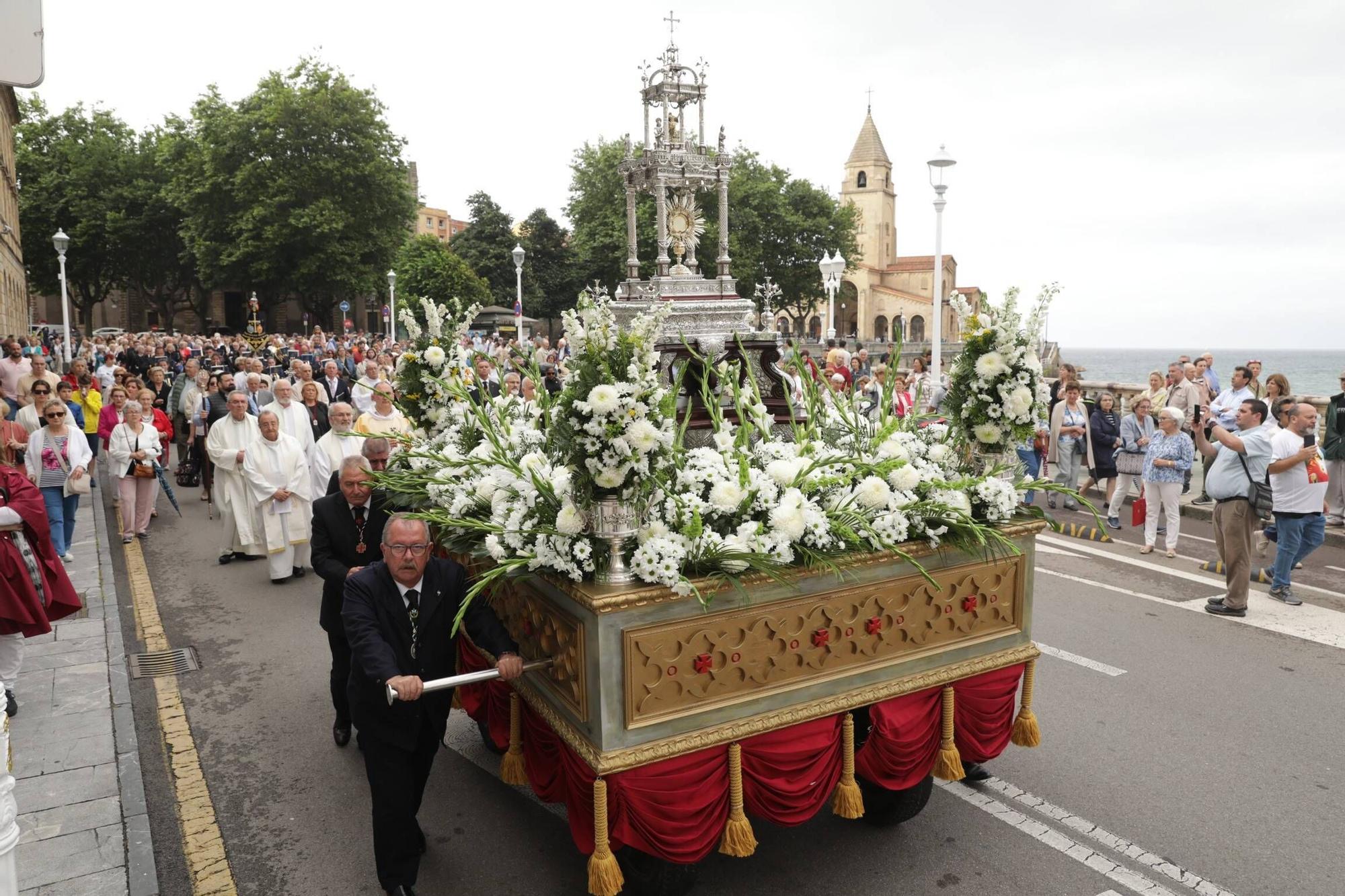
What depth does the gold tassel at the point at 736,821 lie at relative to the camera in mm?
3965

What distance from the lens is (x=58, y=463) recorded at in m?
8.95

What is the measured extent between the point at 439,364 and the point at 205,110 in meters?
49.8

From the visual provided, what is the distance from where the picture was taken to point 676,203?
58.9 ft

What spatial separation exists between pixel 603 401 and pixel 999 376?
93.6 inches

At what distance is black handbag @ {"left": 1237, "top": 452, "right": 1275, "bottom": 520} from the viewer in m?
8.02

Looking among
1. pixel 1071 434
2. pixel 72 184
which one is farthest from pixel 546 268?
pixel 1071 434

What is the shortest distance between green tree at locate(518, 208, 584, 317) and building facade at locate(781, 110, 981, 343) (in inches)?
1071

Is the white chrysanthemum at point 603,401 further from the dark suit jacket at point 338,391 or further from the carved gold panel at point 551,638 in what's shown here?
the dark suit jacket at point 338,391

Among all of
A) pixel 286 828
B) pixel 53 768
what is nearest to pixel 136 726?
pixel 53 768

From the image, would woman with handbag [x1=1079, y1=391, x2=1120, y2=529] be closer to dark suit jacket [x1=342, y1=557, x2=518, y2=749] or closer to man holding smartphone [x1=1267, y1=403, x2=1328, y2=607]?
man holding smartphone [x1=1267, y1=403, x2=1328, y2=607]

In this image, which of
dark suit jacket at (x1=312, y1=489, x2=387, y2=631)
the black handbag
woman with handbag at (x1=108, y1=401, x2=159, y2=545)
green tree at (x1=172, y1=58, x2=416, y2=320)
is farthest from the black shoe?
green tree at (x1=172, y1=58, x2=416, y2=320)

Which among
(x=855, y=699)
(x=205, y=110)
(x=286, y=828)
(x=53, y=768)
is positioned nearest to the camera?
(x=855, y=699)

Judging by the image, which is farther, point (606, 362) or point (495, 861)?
point (495, 861)

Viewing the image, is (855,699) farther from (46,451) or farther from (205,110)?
(205,110)
